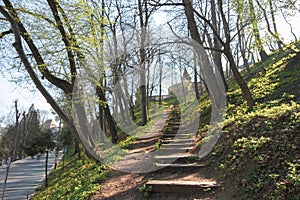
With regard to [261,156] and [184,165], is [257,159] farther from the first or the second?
[184,165]

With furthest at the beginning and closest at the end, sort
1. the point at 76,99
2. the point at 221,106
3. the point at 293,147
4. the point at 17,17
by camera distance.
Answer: the point at 221,106 < the point at 76,99 < the point at 17,17 < the point at 293,147

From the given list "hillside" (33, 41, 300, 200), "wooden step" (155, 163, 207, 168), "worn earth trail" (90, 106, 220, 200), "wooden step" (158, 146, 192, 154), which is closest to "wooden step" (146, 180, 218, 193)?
"worn earth trail" (90, 106, 220, 200)

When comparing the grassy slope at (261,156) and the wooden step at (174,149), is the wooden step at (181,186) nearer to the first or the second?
the grassy slope at (261,156)

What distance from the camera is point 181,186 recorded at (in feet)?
13.8

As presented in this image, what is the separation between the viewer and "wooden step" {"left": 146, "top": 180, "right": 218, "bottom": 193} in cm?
404

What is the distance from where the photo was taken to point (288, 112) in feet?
16.4

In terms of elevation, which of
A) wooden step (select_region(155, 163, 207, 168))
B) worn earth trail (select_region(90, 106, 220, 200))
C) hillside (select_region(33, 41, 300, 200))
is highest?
hillside (select_region(33, 41, 300, 200))

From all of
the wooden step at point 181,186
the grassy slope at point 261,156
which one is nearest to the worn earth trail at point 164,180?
the wooden step at point 181,186

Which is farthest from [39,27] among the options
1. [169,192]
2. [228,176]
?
[228,176]

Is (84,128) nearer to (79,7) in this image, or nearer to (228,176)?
(79,7)

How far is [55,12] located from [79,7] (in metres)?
0.74

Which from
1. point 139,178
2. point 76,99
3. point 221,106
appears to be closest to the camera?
point 139,178

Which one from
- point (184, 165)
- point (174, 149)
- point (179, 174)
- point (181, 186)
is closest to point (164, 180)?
point (179, 174)

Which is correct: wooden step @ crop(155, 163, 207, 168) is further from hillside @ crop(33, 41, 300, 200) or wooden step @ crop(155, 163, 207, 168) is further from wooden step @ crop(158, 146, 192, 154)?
wooden step @ crop(158, 146, 192, 154)
